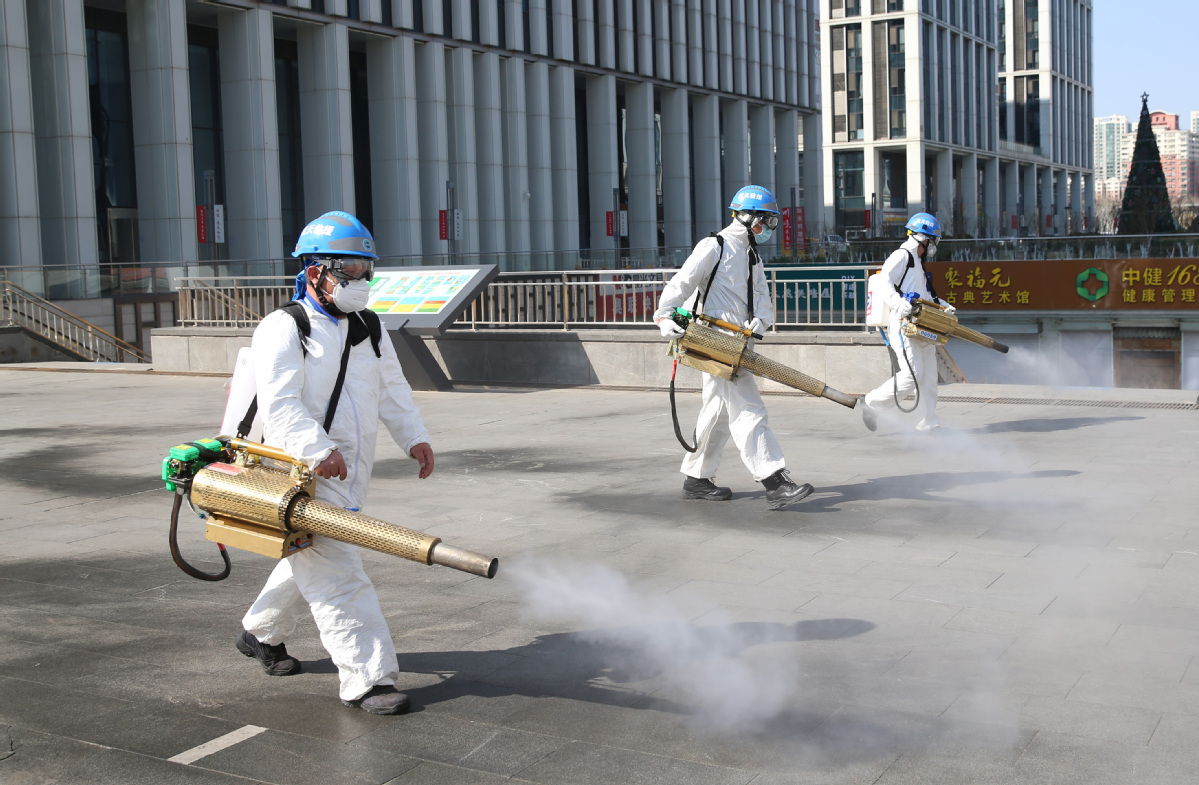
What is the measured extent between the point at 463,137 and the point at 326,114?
5.83m

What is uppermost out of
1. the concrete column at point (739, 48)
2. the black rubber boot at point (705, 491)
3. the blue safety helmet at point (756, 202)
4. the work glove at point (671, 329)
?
the concrete column at point (739, 48)

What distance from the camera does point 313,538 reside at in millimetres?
4172

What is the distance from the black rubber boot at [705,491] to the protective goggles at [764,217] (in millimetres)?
1731

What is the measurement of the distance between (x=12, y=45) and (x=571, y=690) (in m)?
28.1

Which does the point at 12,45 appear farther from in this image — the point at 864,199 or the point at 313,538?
the point at 864,199

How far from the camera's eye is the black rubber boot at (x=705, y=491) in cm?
790

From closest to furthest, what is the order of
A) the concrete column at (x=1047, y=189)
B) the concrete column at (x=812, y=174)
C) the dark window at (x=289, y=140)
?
the dark window at (x=289, y=140) < the concrete column at (x=812, y=174) < the concrete column at (x=1047, y=189)

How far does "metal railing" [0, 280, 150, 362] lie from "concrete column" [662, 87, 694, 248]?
31298 mm

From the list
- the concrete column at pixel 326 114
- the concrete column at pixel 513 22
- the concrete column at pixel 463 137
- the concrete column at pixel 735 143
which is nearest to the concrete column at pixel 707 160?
A: the concrete column at pixel 735 143

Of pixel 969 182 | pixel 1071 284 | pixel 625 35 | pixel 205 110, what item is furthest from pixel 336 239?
pixel 969 182

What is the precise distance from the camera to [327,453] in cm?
416

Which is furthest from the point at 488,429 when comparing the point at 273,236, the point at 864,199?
the point at 864,199

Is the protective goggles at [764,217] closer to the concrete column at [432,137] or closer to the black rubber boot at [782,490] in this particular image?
the black rubber boot at [782,490]

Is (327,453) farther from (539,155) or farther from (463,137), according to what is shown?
(539,155)
